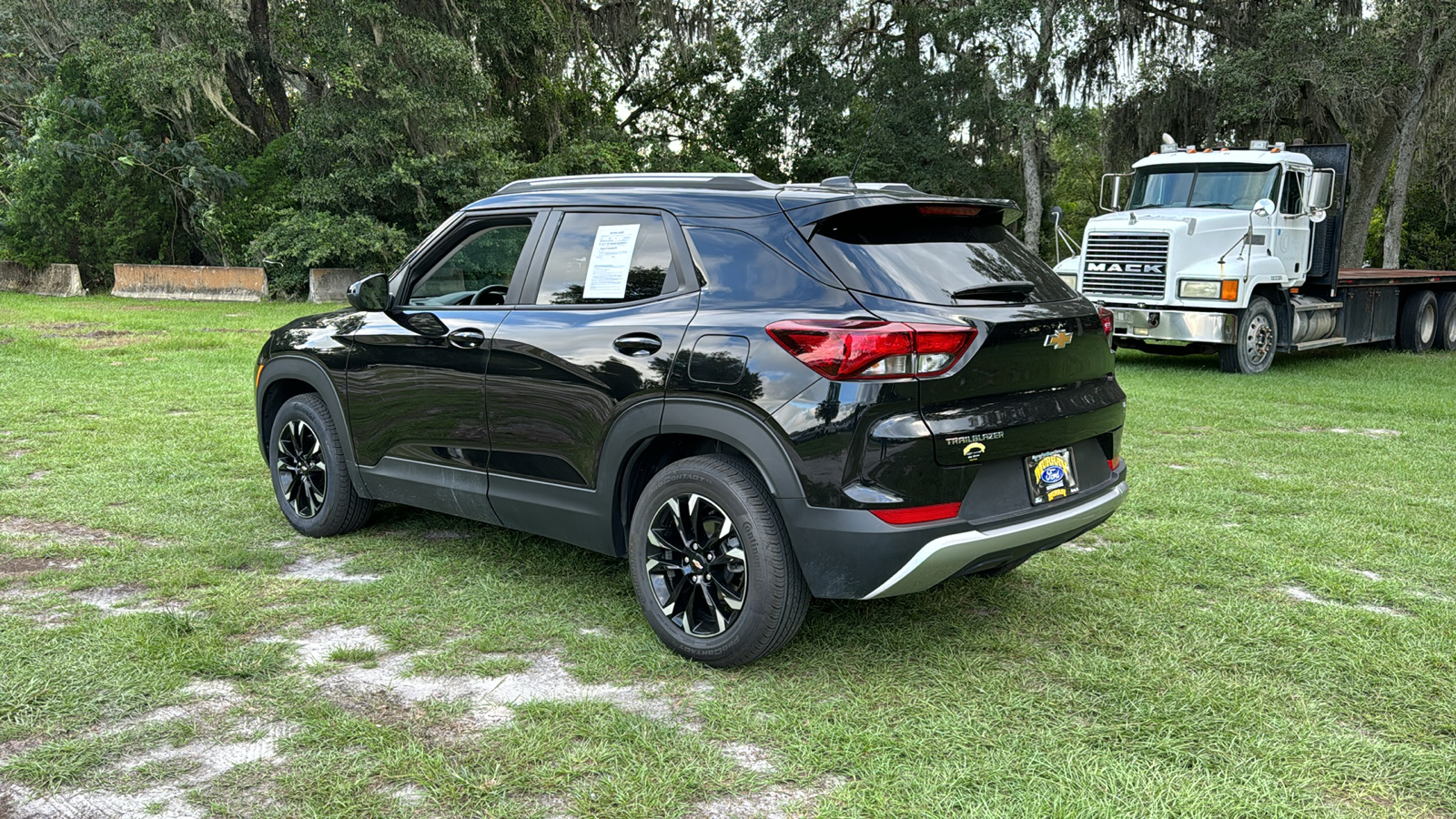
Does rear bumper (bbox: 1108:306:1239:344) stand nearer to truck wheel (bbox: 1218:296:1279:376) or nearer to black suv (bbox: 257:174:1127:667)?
truck wheel (bbox: 1218:296:1279:376)

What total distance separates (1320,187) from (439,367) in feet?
40.6

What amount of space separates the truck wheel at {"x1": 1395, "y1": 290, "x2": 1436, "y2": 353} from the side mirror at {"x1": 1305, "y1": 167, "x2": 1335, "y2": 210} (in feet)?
14.6

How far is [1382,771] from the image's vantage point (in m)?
2.95

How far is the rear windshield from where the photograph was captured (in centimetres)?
357

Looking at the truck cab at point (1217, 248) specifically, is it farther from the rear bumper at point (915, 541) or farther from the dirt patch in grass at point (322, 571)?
the dirt patch in grass at point (322, 571)

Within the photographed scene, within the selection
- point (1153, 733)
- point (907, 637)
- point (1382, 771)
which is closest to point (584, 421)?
point (907, 637)

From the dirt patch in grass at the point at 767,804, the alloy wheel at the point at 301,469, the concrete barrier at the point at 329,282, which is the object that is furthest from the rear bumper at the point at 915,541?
the concrete barrier at the point at 329,282

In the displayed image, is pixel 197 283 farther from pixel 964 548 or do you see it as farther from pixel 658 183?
pixel 964 548

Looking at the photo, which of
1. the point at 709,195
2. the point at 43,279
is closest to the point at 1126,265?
the point at 709,195

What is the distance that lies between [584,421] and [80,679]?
6.21 ft

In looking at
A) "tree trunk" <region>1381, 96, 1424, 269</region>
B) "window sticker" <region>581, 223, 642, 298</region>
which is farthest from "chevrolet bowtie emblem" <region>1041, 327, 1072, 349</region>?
"tree trunk" <region>1381, 96, 1424, 269</region>

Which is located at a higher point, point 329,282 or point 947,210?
point 947,210

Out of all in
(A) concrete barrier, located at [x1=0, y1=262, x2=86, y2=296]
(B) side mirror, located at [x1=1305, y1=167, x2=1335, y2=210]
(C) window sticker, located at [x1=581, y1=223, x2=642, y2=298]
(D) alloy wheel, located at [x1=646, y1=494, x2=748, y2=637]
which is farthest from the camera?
(A) concrete barrier, located at [x1=0, y1=262, x2=86, y2=296]

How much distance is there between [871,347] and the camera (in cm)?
329
